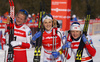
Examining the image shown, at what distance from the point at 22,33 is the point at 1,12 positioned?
152ft

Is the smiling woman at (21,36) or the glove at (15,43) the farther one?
the smiling woman at (21,36)

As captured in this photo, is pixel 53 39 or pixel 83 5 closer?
pixel 53 39

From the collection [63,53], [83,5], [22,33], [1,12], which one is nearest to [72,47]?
[63,53]

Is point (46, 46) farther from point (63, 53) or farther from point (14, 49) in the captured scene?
point (14, 49)

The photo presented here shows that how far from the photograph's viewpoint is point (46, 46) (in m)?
3.66

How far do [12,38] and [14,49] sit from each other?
8.7 inches

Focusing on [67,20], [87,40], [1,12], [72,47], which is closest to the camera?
[87,40]

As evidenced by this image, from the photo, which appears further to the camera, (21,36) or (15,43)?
(21,36)

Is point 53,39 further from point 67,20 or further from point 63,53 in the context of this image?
point 67,20

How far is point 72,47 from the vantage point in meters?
3.53

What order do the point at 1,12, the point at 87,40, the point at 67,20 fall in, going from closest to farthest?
the point at 87,40, the point at 67,20, the point at 1,12

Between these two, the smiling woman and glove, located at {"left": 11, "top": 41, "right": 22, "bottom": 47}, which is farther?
the smiling woman

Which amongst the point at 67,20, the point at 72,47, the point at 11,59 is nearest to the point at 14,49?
the point at 11,59

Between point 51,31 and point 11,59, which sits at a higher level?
point 51,31
